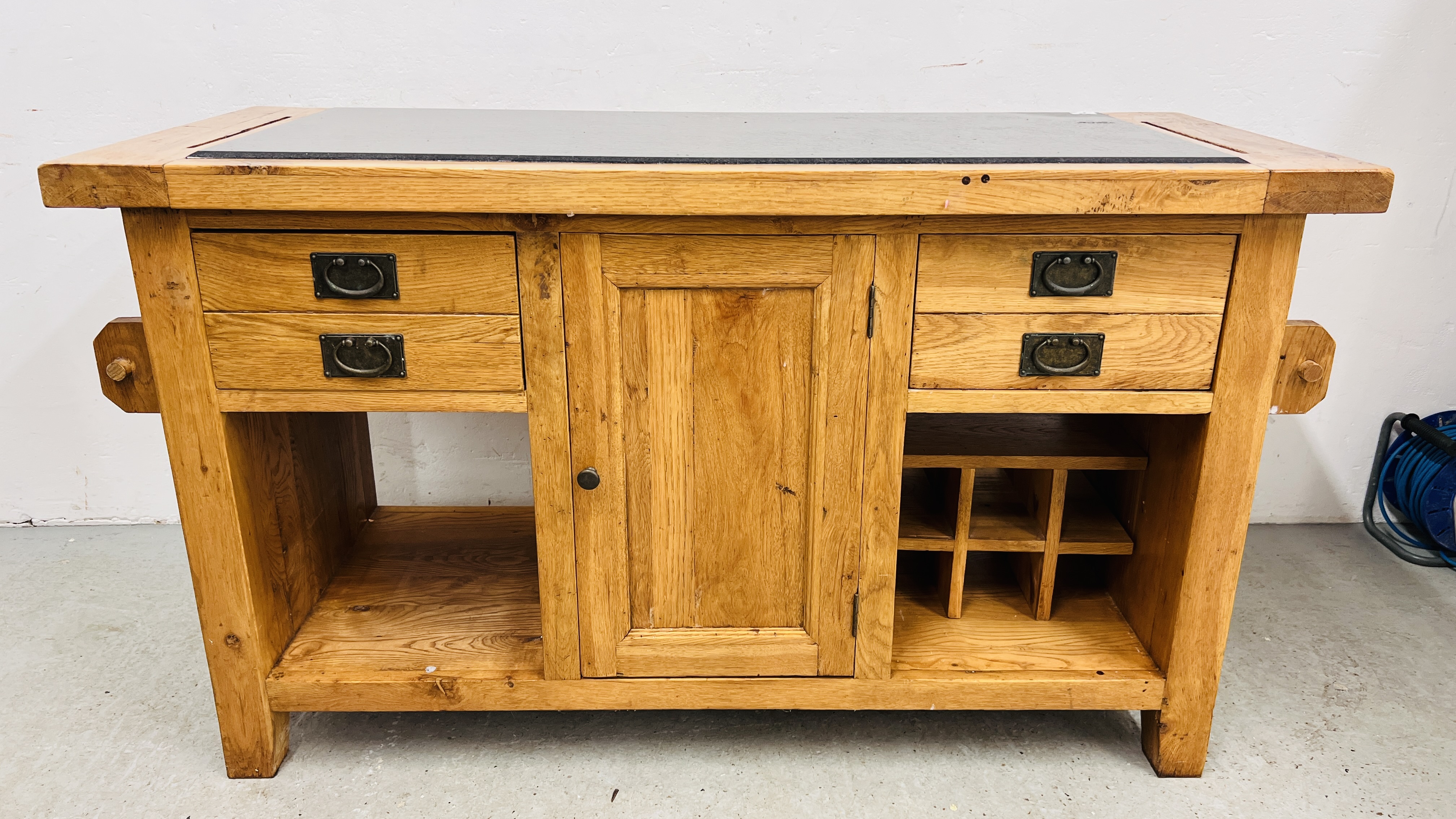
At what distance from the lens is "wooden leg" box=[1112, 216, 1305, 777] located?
1.49 m

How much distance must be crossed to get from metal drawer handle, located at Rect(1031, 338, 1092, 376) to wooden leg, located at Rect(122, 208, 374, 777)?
50.6 inches

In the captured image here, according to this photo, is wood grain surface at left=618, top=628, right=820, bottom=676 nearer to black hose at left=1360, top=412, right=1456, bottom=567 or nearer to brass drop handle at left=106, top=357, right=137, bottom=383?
brass drop handle at left=106, top=357, right=137, bottom=383

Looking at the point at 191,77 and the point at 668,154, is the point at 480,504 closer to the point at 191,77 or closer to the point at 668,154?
the point at 191,77

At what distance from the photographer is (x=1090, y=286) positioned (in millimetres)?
1489

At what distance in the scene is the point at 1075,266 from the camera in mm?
1483

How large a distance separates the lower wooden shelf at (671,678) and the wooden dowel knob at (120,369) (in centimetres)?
57

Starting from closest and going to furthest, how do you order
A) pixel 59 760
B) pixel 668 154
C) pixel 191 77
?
pixel 668 154
pixel 59 760
pixel 191 77

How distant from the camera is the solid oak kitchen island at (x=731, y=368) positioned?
141 cm

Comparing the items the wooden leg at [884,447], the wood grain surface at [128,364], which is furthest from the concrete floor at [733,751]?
the wood grain surface at [128,364]

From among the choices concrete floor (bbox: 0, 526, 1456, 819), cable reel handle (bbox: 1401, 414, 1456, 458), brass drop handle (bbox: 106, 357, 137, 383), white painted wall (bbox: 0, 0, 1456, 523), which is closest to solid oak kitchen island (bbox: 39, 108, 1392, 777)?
brass drop handle (bbox: 106, 357, 137, 383)

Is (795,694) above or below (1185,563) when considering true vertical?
below

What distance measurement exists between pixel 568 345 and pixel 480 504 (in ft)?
4.34

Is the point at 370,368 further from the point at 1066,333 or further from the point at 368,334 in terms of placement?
the point at 1066,333

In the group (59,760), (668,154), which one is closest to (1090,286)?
(668,154)
